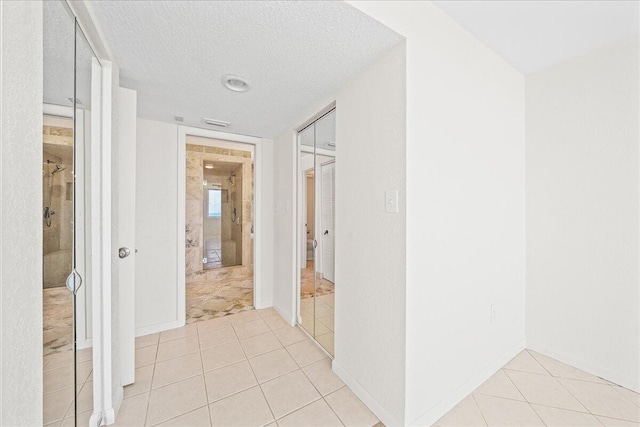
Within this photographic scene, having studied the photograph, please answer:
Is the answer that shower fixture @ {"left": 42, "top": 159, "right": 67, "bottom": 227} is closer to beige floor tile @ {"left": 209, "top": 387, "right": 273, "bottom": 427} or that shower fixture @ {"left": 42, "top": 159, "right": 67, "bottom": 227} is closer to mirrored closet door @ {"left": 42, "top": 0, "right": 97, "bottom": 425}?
mirrored closet door @ {"left": 42, "top": 0, "right": 97, "bottom": 425}

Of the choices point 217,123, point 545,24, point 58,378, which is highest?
point 545,24

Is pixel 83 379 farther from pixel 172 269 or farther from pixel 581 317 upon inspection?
pixel 581 317

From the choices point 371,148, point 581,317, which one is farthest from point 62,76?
point 581,317

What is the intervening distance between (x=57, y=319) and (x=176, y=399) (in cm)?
105

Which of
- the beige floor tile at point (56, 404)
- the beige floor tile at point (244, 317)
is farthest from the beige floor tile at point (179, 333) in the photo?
the beige floor tile at point (56, 404)

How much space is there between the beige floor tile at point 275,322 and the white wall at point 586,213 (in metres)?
2.26

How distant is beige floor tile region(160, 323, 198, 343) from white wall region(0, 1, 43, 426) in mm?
1998

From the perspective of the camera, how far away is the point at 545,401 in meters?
1.55

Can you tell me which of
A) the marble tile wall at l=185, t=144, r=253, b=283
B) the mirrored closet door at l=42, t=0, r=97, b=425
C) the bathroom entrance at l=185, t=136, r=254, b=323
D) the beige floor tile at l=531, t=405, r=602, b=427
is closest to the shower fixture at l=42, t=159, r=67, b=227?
the mirrored closet door at l=42, t=0, r=97, b=425

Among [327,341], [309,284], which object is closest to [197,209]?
[309,284]

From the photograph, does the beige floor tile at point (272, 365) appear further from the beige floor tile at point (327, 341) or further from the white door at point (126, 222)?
the white door at point (126, 222)

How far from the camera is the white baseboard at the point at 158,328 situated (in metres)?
2.41

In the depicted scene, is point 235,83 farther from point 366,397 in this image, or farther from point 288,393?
point 366,397

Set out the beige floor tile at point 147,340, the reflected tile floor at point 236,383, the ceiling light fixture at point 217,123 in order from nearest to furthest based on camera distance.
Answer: the reflected tile floor at point 236,383
the beige floor tile at point 147,340
the ceiling light fixture at point 217,123
